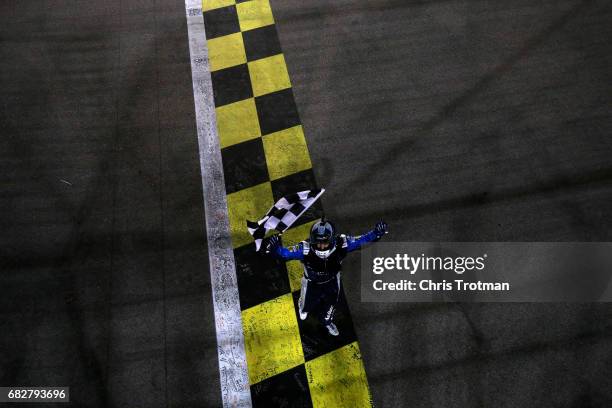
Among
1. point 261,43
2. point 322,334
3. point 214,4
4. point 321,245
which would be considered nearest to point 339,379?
point 322,334

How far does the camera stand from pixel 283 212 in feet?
14.6

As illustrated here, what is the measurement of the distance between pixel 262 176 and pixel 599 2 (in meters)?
5.86

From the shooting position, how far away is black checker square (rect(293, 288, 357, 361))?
4617mm

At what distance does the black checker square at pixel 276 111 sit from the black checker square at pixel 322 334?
2411 mm

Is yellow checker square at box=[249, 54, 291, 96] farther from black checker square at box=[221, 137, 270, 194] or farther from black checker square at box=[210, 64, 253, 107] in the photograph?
black checker square at box=[221, 137, 270, 194]

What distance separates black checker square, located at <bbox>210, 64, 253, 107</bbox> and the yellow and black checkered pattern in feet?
0.05

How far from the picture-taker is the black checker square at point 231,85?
6223 mm

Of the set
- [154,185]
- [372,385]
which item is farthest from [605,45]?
[154,185]

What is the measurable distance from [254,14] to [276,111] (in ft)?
6.45

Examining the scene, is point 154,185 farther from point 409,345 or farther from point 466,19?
point 466,19

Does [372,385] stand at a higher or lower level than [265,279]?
lower

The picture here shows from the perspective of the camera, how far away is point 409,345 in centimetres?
464

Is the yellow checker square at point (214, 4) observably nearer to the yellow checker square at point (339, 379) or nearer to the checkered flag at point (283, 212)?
the checkered flag at point (283, 212)

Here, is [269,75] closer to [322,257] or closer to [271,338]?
[322,257]
